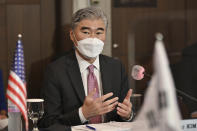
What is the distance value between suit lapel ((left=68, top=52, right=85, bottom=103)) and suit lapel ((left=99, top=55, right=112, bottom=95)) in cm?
14

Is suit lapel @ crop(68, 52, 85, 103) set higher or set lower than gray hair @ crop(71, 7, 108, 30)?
lower

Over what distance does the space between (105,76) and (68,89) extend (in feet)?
0.78

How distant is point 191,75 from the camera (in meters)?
4.64

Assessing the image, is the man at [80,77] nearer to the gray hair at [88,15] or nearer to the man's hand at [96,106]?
the gray hair at [88,15]

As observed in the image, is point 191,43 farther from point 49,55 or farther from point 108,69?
point 108,69

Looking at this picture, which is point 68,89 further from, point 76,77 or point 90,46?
point 90,46

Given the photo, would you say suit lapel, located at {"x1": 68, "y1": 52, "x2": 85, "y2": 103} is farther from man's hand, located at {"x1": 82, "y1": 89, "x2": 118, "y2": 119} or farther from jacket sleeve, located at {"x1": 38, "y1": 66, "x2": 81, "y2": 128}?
man's hand, located at {"x1": 82, "y1": 89, "x2": 118, "y2": 119}

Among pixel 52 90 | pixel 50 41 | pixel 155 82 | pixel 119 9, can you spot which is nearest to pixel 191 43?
pixel 119 9

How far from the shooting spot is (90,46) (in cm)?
216

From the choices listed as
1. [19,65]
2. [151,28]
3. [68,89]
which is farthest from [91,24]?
[151,28]

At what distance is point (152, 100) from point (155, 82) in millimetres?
46

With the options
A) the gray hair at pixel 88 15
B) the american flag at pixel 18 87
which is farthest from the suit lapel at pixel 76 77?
the american flag at pixel 18 87

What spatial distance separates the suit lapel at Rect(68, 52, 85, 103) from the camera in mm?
2193

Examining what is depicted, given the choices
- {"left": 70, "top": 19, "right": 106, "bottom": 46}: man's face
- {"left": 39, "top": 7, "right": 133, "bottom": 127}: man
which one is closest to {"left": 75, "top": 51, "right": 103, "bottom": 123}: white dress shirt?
{"left": 39, "top": 7, "right": 133, "bottom": 127}: man
